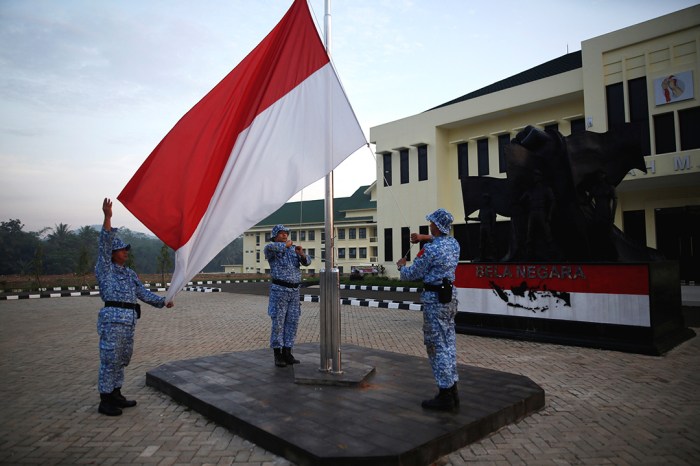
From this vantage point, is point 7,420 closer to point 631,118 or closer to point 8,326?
point 8,326

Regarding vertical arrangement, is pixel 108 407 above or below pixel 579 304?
below

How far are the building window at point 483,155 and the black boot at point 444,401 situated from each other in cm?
2363

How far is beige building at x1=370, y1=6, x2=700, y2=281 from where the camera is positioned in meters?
18.2

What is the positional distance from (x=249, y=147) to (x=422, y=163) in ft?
80.7

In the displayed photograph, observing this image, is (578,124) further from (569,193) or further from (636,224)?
(569,193)

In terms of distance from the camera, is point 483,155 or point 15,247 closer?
point 483,155

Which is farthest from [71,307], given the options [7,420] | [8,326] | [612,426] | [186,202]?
[612,426]

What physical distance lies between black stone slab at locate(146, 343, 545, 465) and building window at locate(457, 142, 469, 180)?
22.6 m

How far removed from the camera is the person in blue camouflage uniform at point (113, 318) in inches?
186

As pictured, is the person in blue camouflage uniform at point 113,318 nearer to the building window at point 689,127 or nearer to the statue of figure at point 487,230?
the statue of figure at point 487,230

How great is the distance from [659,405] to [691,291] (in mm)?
16846

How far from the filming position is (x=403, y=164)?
2989 centimetres

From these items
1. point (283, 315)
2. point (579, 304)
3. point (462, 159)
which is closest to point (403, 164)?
point (462, 159)

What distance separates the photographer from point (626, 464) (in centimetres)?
346
